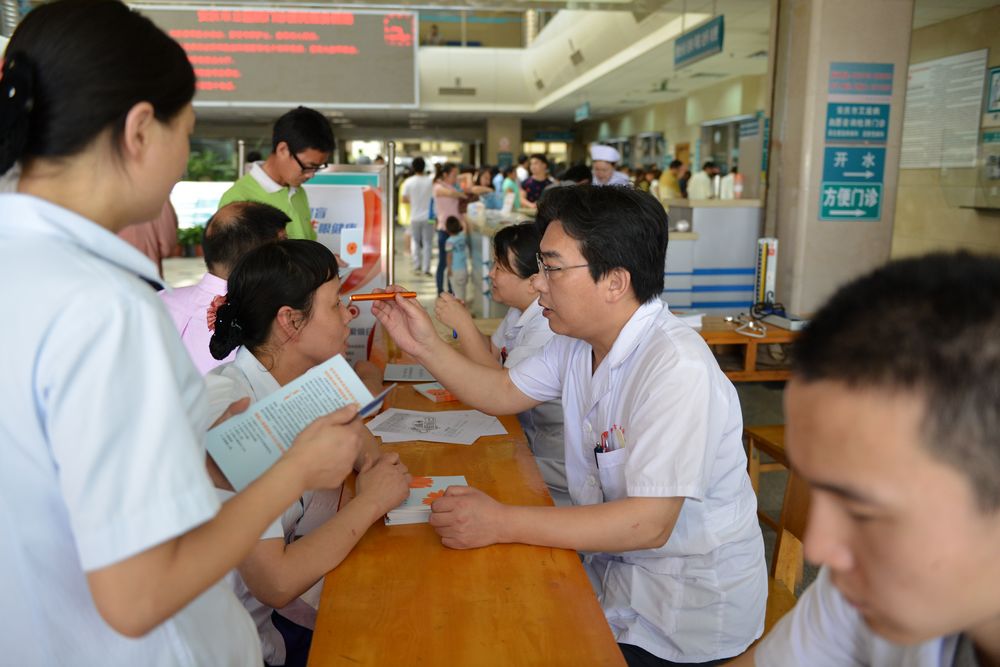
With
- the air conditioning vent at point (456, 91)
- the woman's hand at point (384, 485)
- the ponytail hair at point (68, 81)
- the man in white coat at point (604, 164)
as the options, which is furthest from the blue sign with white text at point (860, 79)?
the air conditioning vent at point (456, 91)

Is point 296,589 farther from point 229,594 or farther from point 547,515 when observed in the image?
point 547,515

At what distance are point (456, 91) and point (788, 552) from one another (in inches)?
601

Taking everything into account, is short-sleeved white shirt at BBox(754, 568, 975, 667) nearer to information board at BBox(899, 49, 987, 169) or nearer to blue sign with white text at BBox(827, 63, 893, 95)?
blue sign with white text at BBox(827, 63, 893, 95)

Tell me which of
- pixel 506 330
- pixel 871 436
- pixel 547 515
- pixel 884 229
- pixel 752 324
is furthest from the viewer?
pixel 884 229

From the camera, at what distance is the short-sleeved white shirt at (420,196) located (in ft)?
32.4

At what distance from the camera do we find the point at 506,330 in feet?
9.50

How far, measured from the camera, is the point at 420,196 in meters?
9.98

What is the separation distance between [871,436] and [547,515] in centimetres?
85

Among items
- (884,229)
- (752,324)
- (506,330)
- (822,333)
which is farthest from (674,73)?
(822,333)

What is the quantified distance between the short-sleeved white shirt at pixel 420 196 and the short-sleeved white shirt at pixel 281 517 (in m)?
8.43

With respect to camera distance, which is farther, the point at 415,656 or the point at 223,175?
the point at 223,175

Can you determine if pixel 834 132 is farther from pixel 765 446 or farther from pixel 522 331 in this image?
pixel 522 331

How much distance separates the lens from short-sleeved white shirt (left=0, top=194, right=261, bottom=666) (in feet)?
2.14

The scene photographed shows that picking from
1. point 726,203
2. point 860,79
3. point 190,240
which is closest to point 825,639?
point 860,79
